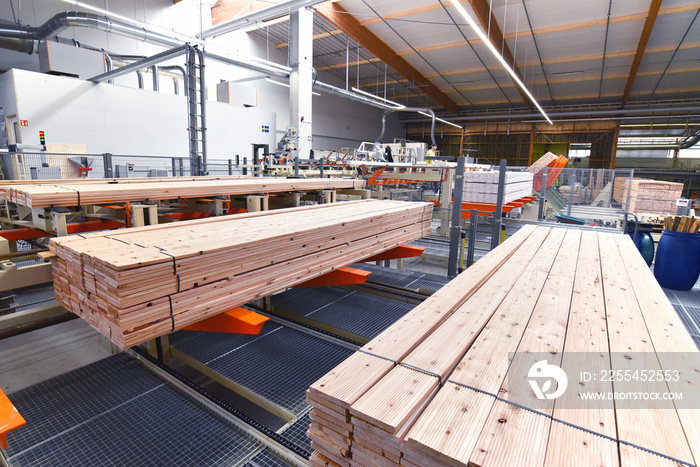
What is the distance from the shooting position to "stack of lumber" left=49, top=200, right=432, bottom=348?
2.07m

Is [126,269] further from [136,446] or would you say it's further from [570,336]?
[570,336]

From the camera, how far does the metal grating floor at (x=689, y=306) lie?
486 cm

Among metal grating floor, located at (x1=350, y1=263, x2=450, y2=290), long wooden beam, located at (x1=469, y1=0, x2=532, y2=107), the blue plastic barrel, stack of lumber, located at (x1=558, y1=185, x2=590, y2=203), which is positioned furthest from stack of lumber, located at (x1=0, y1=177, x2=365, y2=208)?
stack of lumber, located at (x1=558, y1=185, x2=590, y2=203)

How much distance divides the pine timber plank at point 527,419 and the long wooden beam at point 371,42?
14362 mm

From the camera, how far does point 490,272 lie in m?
3.17

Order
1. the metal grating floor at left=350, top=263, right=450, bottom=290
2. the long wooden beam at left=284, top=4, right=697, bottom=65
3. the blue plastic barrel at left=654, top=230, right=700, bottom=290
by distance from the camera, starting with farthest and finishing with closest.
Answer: the long wooden beam at left=284, top=4, right=697, bottom=65, the blue plastic barrel at left=654, top=230, right=700, bottom=290, the metal grating floor at left=350, top=263, right=450, bottom=290

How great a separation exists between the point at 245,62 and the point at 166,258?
14.0 m

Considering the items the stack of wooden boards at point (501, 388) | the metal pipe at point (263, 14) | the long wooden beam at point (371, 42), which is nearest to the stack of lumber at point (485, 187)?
the stack of wooden boards at point (501, 388)

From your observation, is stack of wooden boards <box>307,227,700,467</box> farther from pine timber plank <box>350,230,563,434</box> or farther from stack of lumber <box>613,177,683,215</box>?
Answer: stack of lumber <box>613,177,683,215</box>

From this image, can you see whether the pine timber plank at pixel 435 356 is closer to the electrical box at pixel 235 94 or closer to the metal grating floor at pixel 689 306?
the metal grating floor at pixel 689 306

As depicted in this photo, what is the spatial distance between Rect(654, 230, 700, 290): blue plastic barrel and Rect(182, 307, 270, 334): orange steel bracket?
7191 millimetres

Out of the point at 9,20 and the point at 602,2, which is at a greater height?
the point at 602,2

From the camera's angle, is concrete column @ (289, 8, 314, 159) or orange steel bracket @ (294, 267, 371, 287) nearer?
orange steel bracket @ (294, 267, 371, 287)

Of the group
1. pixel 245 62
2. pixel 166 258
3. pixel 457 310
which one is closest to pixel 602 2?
pixel 245 62
